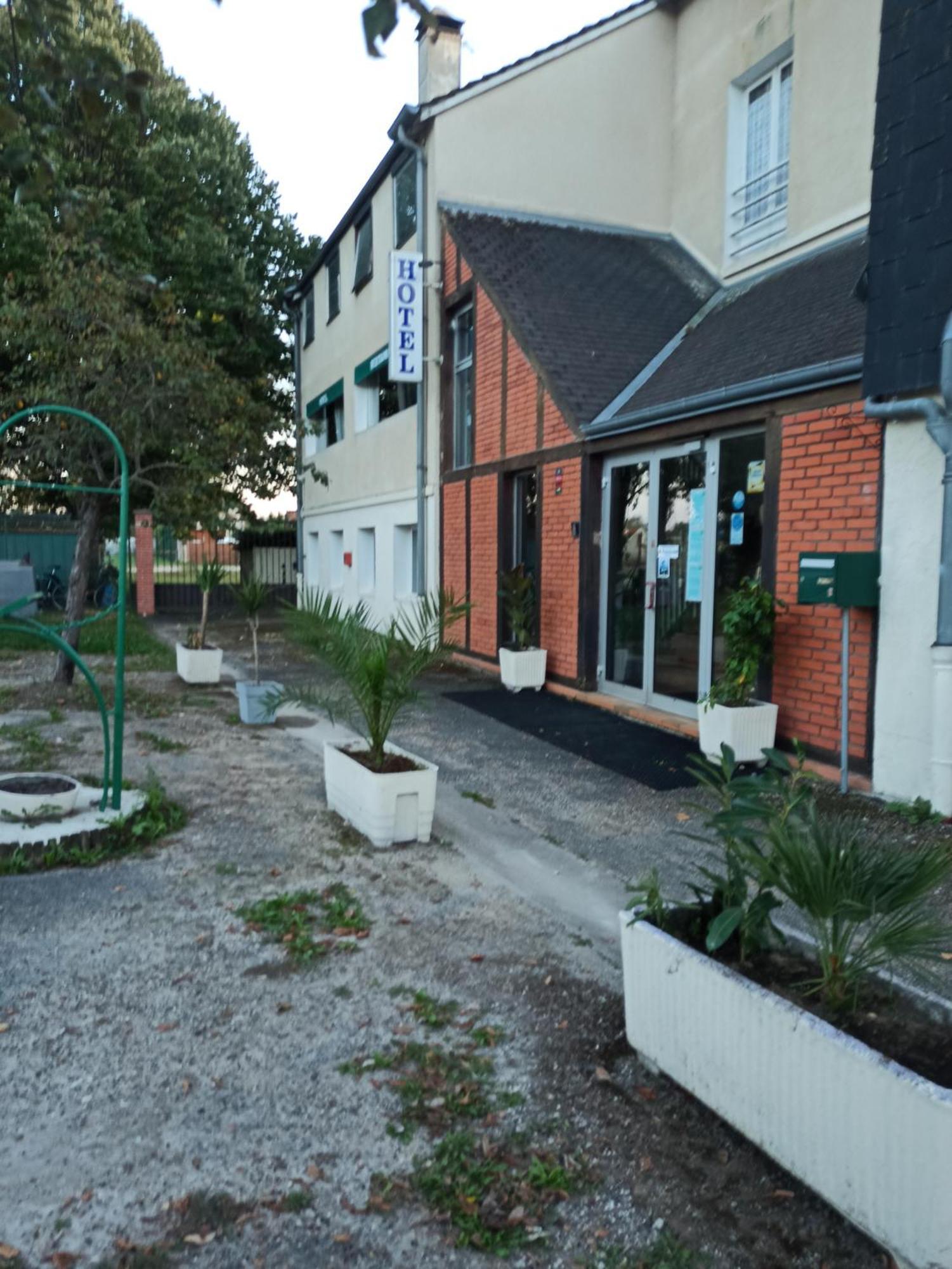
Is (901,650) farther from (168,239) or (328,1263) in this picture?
(168,239)

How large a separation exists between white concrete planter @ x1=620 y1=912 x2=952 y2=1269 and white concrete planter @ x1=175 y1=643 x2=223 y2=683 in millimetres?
8482

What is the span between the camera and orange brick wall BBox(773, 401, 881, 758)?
5852mm

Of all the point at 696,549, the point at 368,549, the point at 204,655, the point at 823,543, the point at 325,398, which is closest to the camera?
the point at 823,543

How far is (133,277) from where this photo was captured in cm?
377

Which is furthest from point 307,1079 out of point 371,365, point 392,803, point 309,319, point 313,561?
point 309,319

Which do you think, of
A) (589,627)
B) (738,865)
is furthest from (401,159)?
(738,865)

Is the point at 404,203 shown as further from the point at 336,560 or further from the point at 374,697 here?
the point at 374,697

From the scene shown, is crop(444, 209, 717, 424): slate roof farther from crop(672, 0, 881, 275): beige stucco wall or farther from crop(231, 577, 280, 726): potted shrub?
crop(231, 577, 280, 726): potted shrub

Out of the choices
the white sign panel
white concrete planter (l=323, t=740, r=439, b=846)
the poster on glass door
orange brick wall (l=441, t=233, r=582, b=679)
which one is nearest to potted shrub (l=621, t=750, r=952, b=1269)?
white concrete planter (l=323, t=740, r=439, b=846)

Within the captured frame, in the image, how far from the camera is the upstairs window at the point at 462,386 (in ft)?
38.9

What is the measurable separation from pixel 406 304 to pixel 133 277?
29.2ft

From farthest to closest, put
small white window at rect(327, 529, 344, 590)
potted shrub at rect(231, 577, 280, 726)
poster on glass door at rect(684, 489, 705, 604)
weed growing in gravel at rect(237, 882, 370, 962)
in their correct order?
small white window at rect(327, 529, 344, 590) < potted shrub at rect(231, 577, 280, 726) < poster on glass door at rect(684, 489, 705, 604) < weed growing in gravel at rect(237, 882, 370, 962)

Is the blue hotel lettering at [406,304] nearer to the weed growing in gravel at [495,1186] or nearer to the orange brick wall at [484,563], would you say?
the orange brick wall at [484,563]

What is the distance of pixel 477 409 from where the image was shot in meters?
11.3
